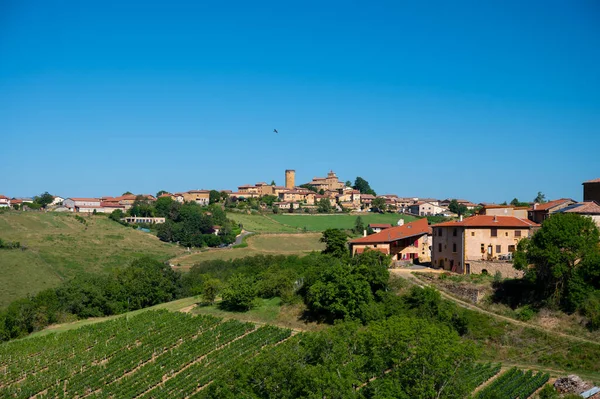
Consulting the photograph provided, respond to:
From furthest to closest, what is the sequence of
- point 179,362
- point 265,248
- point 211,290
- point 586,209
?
1. point 265,248
2. point 211,290
3. point 586,209
4. point 179,362

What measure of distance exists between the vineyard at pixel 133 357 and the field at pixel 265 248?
33.6 meters

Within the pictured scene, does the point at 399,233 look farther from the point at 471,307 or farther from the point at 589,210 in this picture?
the point at 589,210

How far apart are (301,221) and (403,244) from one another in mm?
71748

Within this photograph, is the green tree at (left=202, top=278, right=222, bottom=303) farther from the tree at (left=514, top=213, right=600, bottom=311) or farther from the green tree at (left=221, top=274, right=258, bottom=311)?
the tree at (left=514, top=213, right=600, bottom=311)

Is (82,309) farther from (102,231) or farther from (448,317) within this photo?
(102,231)

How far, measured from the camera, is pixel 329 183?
183 metres

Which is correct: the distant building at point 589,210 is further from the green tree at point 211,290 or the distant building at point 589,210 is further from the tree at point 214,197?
the tree at point 214,197

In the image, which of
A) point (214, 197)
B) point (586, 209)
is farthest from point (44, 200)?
point (586, 209)

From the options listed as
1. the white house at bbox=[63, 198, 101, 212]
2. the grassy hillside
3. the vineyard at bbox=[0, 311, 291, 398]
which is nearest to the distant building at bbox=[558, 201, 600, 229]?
the vineyard at bbox=[0, 311, 291, 398]

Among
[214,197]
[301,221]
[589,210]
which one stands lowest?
[301,221]

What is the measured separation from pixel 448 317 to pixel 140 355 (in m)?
20.3

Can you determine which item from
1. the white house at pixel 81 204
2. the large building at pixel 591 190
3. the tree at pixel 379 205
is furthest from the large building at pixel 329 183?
the large building at pixel 591 190

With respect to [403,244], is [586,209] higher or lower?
higher

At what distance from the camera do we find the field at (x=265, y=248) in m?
83.6
